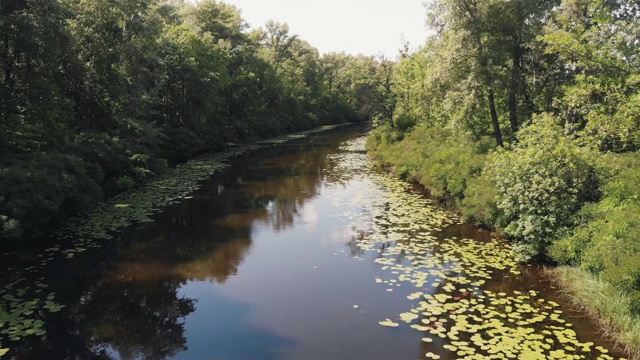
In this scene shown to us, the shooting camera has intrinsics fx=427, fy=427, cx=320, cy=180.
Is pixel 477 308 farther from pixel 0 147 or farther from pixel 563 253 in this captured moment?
pixel 0 147

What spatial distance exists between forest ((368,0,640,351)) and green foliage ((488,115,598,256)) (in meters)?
0.04

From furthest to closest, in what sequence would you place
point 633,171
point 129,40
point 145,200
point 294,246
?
point 129,40 → point 145,200 → point 294,246 → point 633,171

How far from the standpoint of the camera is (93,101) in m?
24.7

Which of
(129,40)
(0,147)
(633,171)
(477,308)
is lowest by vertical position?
(477,308)

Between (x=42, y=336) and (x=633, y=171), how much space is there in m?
16.2

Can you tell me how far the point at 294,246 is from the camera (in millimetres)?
15656

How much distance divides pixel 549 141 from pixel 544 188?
166cm

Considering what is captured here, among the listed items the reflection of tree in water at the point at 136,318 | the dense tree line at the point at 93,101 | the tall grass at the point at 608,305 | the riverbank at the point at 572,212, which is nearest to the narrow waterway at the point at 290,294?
the reflection of tree in water at the point at 136,318

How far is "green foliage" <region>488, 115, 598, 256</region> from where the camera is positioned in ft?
42.2

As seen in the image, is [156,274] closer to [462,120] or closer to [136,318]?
[136,318]

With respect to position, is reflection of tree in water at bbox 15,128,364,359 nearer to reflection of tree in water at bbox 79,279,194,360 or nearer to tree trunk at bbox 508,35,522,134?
reflection of tree in water at bbox 79,279,194,360

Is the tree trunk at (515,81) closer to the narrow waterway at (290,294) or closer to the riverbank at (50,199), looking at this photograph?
the narrow waterway at (290,294)

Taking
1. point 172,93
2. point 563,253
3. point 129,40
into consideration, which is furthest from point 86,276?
point 172,93

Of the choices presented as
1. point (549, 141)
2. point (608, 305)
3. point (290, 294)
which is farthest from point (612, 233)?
point (290, 294)
